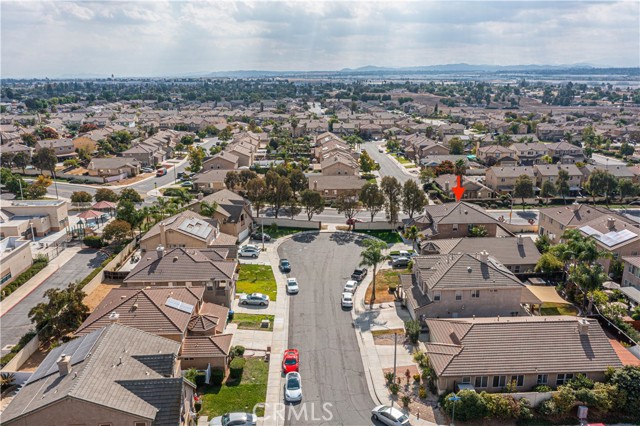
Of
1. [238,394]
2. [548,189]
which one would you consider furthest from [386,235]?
[238,394]

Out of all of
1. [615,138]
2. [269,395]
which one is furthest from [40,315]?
[615,138]

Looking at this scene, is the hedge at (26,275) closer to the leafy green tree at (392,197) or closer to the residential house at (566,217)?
the leafy green tree at (392,197)

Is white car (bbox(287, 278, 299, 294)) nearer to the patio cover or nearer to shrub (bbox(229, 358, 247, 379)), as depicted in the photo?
shrub (bbox(229, 358, 247, 379))

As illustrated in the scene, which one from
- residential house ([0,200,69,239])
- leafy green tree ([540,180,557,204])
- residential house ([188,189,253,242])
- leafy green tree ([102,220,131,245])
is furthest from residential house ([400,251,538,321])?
residential house ([0,200,69,239])

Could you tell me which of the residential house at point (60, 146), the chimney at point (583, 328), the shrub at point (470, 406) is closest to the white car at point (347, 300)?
the shrub at point (470, 406)

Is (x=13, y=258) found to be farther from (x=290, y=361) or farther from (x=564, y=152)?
(x=564, y=152)
